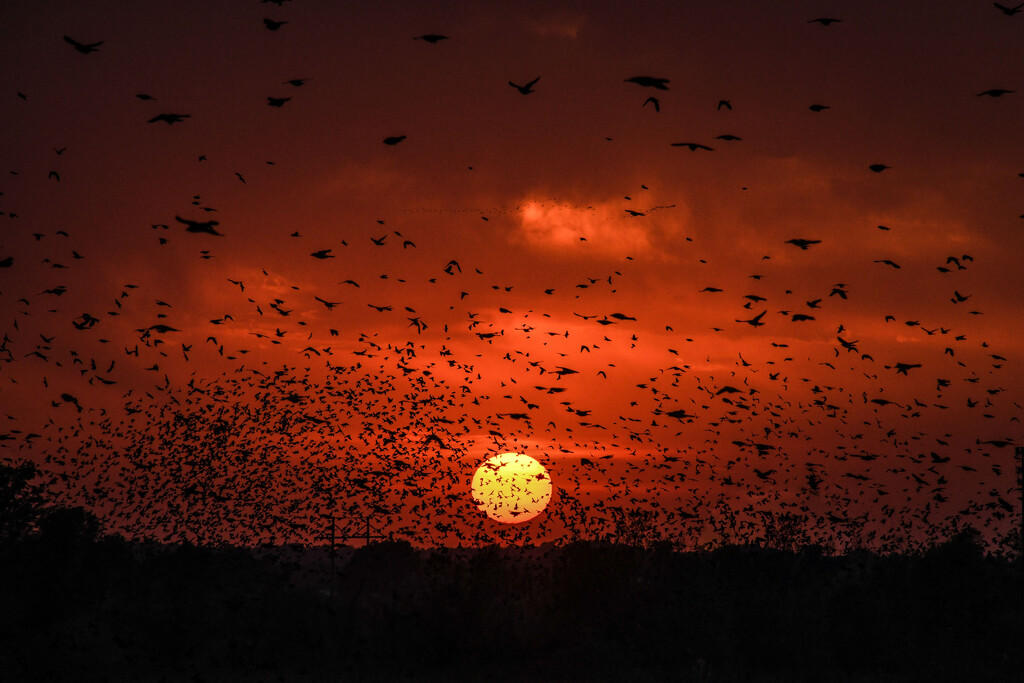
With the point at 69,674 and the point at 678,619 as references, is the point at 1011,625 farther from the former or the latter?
the point at 69,674

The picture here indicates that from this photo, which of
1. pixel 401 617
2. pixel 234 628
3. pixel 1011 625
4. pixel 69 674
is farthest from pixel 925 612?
pixel 69 674

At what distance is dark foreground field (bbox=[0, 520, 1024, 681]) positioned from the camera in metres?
36.5

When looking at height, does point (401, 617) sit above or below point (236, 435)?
below

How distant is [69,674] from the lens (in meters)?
32.9

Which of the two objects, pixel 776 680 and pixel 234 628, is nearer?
pixel 776 680

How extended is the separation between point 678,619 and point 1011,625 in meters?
14.8

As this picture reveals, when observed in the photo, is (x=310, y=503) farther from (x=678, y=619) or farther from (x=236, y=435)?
(x=678, y=619)

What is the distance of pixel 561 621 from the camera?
41156 mm

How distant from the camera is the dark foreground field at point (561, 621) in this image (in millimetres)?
36531

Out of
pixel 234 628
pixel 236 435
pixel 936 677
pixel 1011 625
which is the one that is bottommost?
pixel 234 628

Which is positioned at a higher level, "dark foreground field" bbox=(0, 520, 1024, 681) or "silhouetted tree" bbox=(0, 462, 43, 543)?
"silhouetted tree" bbox=(0, 462, 43, 543)

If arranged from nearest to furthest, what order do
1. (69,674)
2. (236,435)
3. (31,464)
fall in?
(69,674) < (31,464) < (236,435)

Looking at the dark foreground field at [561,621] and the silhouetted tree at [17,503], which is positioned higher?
the silhouetted tree at [17,503]

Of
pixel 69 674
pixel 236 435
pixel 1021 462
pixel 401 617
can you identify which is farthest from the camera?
pixel 1021 462
